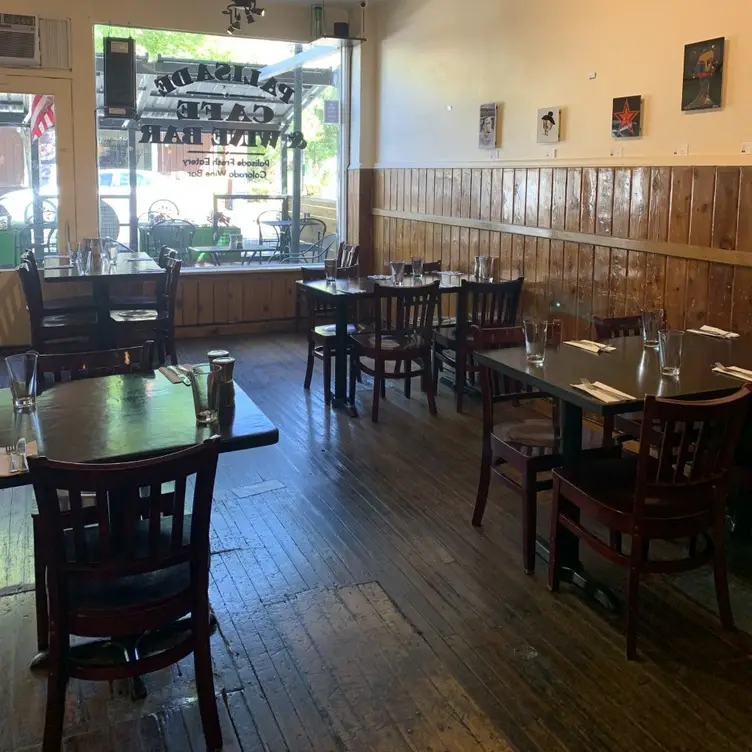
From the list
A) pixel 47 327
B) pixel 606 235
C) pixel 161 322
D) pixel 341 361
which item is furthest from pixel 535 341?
pixel 47 327

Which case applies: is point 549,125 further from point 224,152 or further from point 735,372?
point 224,152

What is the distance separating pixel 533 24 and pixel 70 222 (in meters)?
4.24

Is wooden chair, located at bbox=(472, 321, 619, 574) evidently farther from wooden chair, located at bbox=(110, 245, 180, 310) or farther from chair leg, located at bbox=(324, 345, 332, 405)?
wooden chair, located at bbox=(110, 245, 180, 310)

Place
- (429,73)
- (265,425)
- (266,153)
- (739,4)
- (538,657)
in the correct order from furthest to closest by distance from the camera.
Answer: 1. (266,153)
2. (429,73)
3. (739,4)
4. (538,657)
5. (265,425)

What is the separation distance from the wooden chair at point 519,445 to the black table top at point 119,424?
114cm

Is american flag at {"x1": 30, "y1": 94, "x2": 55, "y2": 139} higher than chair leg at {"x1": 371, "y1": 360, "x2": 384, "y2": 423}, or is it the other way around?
american flag at {"x1": 30, "y1": 94, "x2": 55, "y2": 139}

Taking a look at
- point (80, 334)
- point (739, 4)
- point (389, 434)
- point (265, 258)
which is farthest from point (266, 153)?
point (739, 4)

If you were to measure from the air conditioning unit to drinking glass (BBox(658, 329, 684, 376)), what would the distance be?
19.2ft

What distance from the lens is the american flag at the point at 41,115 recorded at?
6.84 m

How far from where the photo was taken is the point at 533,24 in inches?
210

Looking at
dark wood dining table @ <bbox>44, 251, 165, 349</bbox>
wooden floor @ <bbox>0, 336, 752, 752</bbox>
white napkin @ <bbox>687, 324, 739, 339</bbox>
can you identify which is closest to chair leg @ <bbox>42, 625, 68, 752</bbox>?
wooden floor @ <bbox>0, 336, 752, 752</bbox>

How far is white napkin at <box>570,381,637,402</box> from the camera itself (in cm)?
265

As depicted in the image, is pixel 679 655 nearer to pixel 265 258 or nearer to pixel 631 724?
pixel 631 724

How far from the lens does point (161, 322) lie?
5.71m
